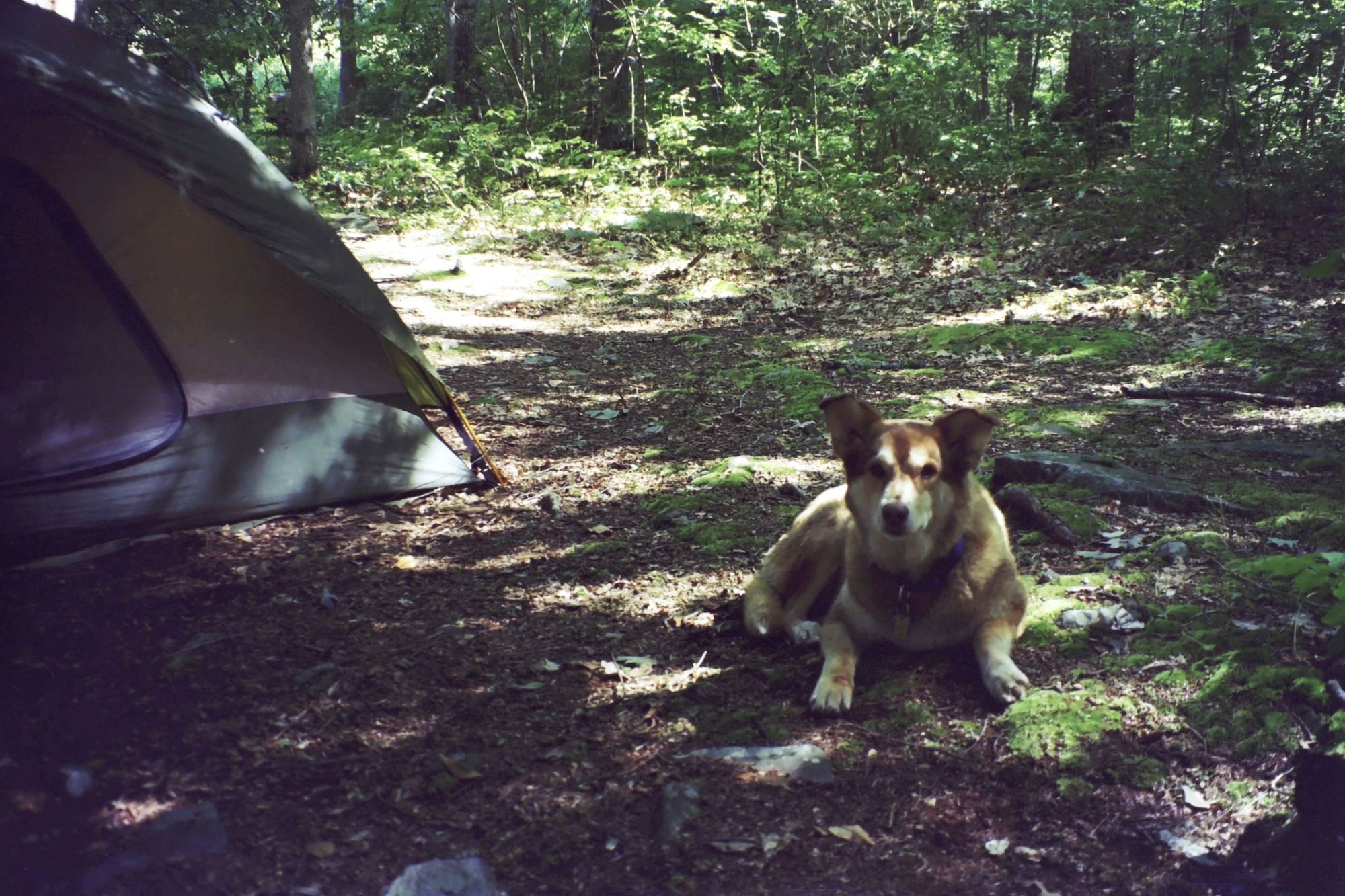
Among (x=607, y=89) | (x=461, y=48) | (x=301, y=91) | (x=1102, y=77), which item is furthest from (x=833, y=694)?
(x=461, y=48)

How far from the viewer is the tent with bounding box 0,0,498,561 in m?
4.81

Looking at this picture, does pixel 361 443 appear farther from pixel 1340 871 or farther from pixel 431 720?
pixel 1340 871

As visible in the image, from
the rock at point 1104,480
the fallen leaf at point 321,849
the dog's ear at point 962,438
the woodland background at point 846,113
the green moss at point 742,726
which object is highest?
the woodland background at point 846,113

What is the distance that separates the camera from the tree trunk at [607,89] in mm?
15906

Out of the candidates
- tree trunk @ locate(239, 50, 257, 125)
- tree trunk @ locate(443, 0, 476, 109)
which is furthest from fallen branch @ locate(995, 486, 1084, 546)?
tree trunk @ locate(239, 50, 257, 125)

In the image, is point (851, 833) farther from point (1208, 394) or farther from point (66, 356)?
point (1208, 394)

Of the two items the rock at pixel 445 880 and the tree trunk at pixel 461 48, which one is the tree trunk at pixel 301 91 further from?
the rock at pixel 445 880

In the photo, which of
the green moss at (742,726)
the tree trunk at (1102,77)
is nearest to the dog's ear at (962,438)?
the green moss at (742,726)

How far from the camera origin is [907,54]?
14.0 metres

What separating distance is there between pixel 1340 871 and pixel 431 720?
2768 mm

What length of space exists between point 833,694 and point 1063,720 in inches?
30.8

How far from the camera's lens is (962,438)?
11.2 ft

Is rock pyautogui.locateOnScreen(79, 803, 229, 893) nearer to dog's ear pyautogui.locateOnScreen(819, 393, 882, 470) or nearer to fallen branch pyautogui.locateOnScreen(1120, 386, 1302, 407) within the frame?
dog's ear pyautogui.locateOnScreen(819, 393, 882, 470)

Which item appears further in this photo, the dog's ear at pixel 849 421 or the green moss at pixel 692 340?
the green moss at pixel 692 340
